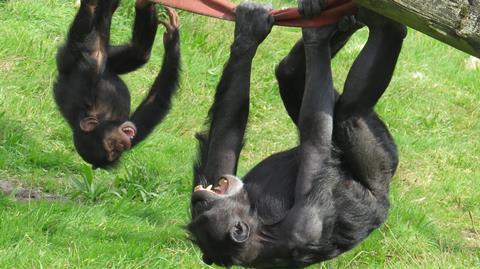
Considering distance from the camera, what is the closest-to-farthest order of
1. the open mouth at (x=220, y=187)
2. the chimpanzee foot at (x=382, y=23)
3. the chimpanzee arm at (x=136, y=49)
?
the chimpanzee foot at (x=382, y=23) → the open mouth at (x=220, y=187) → the chimpanzee arm at (x=136, y=49)

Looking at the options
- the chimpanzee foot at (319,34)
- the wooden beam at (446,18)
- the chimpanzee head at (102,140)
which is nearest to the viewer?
the wooden beam at (446,18)

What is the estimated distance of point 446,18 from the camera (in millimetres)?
4582

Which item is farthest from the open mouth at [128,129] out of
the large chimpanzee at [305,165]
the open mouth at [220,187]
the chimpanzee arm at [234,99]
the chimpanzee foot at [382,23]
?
the chimpanzee foot at [382,23]

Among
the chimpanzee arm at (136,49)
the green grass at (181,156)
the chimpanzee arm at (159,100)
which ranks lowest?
the green grass at (181,156)

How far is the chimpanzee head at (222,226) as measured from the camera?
5637 millimetres

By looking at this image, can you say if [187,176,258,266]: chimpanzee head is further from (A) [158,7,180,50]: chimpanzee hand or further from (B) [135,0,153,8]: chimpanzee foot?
(A) [158,7,180,50]: chimpanzee hand

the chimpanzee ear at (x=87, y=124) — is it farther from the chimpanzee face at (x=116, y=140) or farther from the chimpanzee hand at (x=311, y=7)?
the chimpanzee hand at (x=311, y=7)

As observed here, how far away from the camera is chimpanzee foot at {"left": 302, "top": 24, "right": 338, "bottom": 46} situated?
5371 millimetres

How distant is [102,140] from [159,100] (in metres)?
0.88

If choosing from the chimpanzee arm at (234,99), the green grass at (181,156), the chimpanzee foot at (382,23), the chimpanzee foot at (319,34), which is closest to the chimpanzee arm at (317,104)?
the chimpanzee foot at (319,34)

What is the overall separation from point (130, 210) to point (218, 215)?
1.84 m

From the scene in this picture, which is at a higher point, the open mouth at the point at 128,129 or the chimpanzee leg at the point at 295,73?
the chimpanzee leg at the point at 295,73

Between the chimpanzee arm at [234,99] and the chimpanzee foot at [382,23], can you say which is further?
the chimpanzee arm at [234,99]

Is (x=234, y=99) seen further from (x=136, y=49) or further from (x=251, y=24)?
(x=136, y=49)
